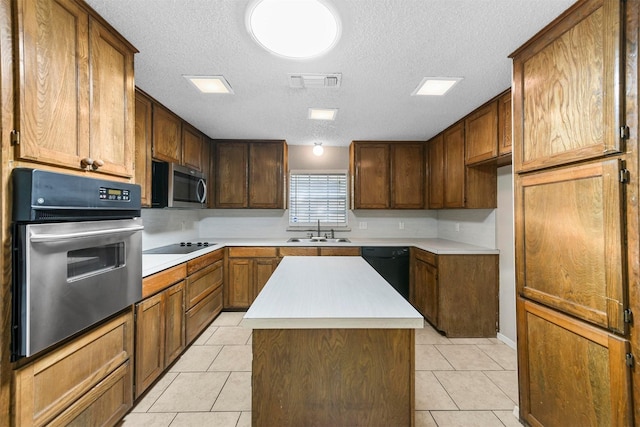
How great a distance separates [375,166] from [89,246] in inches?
129

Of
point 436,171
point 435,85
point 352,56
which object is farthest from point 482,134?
point 352,56

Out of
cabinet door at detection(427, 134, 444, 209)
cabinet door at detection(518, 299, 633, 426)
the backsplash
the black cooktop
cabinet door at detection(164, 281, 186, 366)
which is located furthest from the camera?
the backsplash

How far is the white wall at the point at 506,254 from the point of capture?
265 cm

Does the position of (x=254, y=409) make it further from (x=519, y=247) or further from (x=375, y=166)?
(x=375, y=166)

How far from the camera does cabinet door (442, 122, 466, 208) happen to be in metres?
3.00

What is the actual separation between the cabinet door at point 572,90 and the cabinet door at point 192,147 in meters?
3.01

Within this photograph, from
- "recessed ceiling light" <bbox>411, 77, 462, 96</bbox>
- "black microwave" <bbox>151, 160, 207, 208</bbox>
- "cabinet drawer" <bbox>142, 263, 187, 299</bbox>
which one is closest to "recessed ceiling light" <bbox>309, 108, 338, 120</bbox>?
"recessed ceiling light" <bbox>411, 77, 462, 96</bbox>

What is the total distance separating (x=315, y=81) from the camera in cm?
207

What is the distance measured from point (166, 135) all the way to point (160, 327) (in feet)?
5.74

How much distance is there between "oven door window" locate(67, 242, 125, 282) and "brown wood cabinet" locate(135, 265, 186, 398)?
1.29 ft

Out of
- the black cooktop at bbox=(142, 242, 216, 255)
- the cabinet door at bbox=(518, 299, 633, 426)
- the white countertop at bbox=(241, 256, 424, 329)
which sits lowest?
the cabinet door at bbox=(518, 299, 633, 426)

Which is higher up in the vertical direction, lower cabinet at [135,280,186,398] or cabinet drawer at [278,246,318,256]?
cabinet drawer at [278,246,318,256]

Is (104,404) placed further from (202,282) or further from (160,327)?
(202,282)

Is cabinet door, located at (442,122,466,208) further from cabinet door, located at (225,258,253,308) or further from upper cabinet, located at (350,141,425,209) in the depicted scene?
cabinet door, located at (225,258,253,308)
